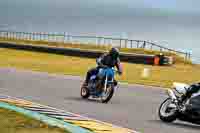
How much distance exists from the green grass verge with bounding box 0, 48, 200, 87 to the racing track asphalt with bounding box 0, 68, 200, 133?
16.0 ft

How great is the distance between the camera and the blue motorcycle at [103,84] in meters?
17.1

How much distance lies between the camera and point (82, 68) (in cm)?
3756

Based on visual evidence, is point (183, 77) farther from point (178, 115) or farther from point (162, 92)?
point (178, 115)

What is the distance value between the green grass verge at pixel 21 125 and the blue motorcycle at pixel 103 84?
507 cm

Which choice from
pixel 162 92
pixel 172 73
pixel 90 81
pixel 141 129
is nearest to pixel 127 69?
pixel 172 73

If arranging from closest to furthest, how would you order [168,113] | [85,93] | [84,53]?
[168,113] → [85,93] → [84,53]

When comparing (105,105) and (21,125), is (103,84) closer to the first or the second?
(105,105)

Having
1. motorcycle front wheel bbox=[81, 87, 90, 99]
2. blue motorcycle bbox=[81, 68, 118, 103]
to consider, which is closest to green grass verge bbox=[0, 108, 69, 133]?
blue motorcycle bbox=[81, 68, 118, 103]

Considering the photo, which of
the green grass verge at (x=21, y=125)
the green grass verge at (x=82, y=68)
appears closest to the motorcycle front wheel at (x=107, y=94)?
the green grass verge at (x=21, y=125)

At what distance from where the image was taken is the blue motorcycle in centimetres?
1714

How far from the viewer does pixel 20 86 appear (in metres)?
22.1

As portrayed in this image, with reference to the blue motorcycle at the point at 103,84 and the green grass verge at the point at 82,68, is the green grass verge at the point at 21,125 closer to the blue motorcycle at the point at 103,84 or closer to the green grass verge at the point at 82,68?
the blue motorcycle at the point at 103,84

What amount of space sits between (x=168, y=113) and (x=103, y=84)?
4351mm

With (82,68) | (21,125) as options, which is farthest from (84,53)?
(21,125)
